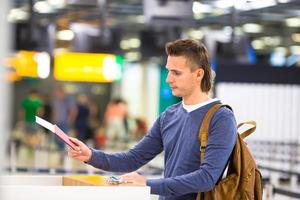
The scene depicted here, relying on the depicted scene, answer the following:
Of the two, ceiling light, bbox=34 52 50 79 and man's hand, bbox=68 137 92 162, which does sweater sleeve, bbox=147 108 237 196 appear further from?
ceiling light, bbox=34 52 50 79

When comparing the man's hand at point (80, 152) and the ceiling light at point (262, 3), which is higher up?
the ceiling light at point (262, 3)

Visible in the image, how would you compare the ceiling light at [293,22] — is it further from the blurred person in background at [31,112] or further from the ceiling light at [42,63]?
the ceiling light at [42,63]

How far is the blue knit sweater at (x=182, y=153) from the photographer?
12.5ft

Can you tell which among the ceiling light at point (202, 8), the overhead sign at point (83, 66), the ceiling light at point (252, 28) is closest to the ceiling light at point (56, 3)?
the overhead sign at point (83, 66)

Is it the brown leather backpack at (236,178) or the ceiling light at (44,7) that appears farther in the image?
the ceiling light at (44,7)

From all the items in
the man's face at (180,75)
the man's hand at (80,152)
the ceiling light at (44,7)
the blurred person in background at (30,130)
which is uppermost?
the man's face at (180,75)

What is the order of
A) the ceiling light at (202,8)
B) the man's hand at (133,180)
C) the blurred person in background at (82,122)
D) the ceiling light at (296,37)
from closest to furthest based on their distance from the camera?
the man's hand at (133,180), the ceiling light at (202,8), the blurred person in background at (82,122), the ceiling light at (296,37)

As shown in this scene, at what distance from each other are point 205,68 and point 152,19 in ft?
34.4

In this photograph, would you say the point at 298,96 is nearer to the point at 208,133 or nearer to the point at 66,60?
the point at 66,60

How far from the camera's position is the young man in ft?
12.5

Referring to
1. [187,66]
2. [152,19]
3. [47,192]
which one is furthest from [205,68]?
[152,19]

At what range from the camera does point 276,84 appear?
2108 cm

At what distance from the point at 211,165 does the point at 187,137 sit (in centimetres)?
23

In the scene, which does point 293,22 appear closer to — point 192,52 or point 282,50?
point 282,50
